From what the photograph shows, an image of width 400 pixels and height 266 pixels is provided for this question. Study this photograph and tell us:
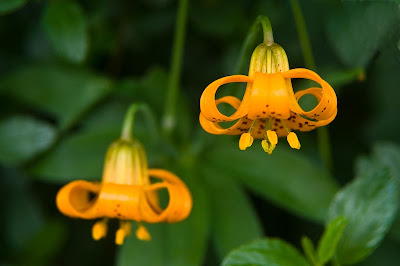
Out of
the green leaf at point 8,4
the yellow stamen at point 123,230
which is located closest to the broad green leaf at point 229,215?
the yellow stamen at point 123,230

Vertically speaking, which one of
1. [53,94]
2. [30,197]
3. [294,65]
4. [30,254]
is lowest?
[30,254]

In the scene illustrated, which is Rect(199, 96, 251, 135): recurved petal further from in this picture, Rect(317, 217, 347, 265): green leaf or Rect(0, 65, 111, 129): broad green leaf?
Rect(0, 65, 111, 129): broad green leaf


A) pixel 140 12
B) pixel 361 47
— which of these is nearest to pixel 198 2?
pixel 140 12

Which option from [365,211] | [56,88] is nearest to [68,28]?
[56,88]

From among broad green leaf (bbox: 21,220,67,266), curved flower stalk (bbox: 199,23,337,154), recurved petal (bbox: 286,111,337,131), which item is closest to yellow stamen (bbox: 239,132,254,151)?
curved flower stalk (bbox: 199,23,337,154)

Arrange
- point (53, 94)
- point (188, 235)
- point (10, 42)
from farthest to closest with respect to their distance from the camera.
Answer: point (10, 42)
point (53, 94)
point (188, 235)

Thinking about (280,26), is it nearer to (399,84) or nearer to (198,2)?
(198,2)
